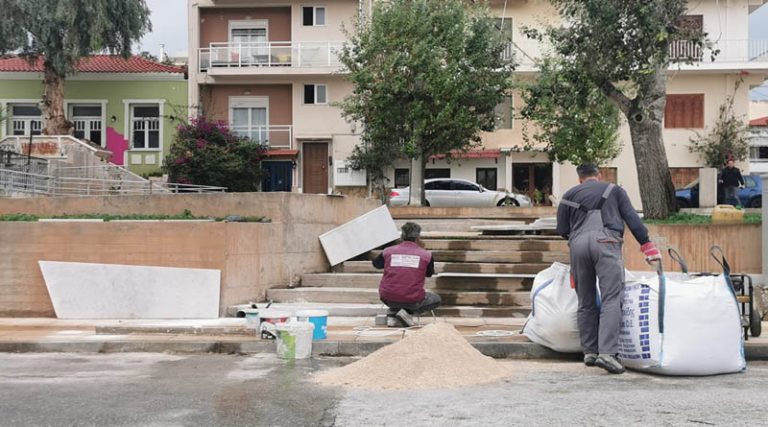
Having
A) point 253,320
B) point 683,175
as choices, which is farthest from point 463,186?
point 253,320

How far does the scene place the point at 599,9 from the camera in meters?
13.4

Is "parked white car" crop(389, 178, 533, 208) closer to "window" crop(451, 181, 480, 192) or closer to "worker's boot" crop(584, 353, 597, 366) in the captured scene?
"window" crop(451, 181, 480, 192)

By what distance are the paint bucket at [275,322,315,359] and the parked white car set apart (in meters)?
19.1

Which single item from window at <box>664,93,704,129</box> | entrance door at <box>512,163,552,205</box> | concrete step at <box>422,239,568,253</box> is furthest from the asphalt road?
window at <box>664,93,704,129</box>

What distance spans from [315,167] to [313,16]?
6.44 m

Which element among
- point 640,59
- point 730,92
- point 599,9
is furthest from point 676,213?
point 730,92

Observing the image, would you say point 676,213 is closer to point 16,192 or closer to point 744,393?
point 744,393

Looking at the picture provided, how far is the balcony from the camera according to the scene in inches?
1232

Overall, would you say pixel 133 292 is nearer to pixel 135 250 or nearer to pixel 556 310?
pixel 135 250

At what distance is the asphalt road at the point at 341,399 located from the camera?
551cm

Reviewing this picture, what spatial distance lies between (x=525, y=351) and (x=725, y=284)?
224 cm

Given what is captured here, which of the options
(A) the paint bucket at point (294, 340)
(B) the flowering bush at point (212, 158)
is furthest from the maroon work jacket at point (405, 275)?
(B) the flowering bush at point (212, 158)

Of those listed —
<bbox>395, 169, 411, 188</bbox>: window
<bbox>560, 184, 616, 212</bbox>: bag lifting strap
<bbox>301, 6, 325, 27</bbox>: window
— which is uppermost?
<bbox>301, 6, 325, 27</bbox>: window

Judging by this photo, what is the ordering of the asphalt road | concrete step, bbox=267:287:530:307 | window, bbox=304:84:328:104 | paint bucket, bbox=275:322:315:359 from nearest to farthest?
the asphalt road, paint bucket, bbox=275:322:315:359, concrete step, bbox=267:287:530:307, window, bbox=304:84:328:104
